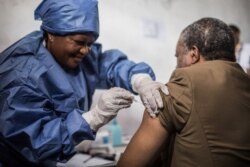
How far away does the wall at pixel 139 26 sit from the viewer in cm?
182

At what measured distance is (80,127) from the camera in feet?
4.26

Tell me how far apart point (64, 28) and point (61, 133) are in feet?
1.57

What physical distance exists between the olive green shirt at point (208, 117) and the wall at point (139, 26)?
3.56 ft

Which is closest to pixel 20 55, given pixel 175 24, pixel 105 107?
pixel 105 107

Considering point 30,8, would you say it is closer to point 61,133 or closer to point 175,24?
point 61,133

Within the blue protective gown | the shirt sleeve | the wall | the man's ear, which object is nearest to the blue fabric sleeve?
the blue protective gown

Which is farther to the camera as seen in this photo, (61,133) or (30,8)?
(30,8)

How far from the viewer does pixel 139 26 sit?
2.23 meters

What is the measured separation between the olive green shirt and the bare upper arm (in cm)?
3

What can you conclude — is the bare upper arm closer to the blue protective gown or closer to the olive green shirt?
the olive green shirt

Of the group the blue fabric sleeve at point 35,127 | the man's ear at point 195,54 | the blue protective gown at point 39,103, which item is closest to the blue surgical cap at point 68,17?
the blue protective gown at point 39,103

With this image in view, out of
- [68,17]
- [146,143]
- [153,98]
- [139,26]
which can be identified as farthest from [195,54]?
[139,26]

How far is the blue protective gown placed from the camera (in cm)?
126

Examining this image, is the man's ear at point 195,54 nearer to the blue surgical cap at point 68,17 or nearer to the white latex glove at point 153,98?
the white latex glove at point 153,98
